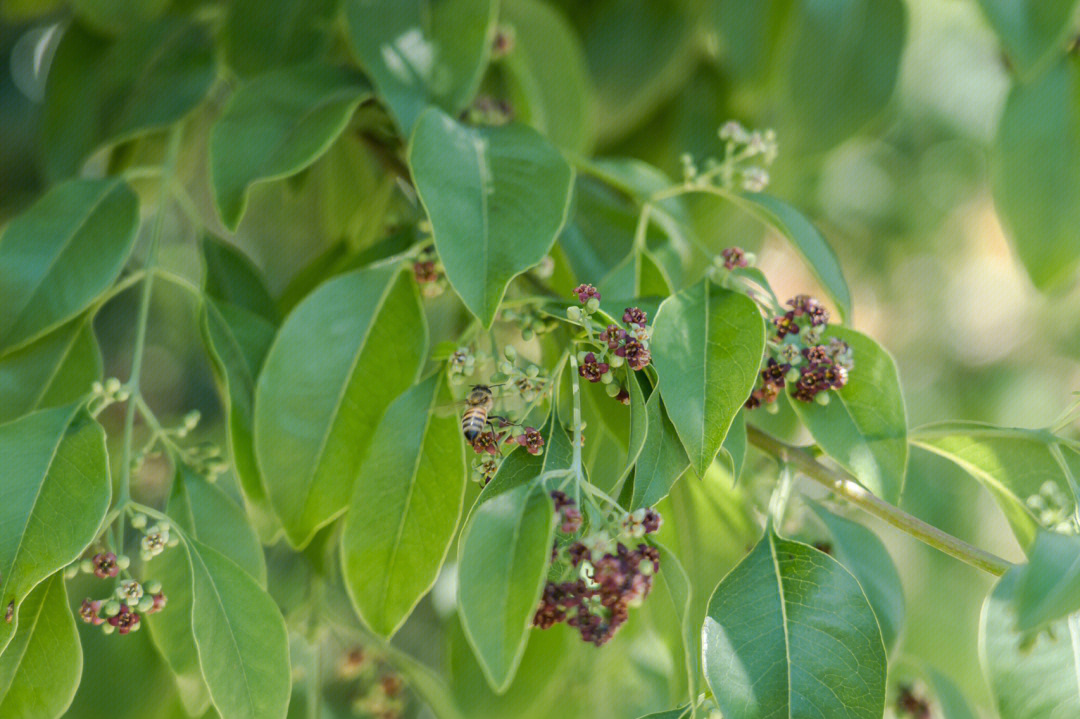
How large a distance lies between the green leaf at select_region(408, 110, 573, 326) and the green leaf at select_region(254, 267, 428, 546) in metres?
0.10

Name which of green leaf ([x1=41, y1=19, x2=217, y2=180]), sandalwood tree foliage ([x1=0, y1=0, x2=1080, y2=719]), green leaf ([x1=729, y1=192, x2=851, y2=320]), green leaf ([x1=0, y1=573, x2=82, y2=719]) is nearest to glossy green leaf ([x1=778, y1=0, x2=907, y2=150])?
sandalwood tree foliage ([x1=0, y1=0, x2=1080, y2=719])

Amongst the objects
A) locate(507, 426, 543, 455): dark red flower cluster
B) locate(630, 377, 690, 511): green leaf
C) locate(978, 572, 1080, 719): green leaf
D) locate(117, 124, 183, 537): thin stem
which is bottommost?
locate(117, 124, 183, 537): thin stem

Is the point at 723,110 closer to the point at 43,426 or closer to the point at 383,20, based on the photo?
the point at 383,20

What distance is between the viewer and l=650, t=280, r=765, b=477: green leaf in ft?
1.73

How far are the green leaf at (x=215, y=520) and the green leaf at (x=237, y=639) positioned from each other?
0.27ft

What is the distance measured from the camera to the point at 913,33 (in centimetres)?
151

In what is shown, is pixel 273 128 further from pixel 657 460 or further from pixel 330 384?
pixel 657 460

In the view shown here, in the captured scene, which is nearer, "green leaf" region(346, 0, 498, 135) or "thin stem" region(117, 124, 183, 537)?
"thin stem" region(117, 124, 183, 537)

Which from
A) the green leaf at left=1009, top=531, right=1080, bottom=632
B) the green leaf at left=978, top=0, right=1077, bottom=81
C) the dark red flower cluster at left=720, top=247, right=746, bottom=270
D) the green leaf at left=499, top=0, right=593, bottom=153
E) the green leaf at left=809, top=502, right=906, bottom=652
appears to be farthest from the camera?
the green leaf at left=499, top=0, right=593, bottom=153

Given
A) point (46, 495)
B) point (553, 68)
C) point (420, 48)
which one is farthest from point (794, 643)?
point (553, 68)

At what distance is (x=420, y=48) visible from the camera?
822mm

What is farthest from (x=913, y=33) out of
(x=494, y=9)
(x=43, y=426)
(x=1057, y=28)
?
(x=43, y=426)

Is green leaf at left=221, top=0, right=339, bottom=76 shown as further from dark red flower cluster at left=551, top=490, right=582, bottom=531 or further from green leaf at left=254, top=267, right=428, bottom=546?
dark red flower cluster at left=551, top=490, right=582, bottom=531

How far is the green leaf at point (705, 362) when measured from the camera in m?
0.53
